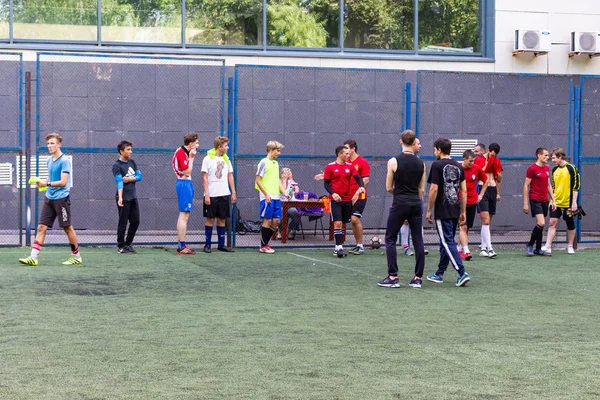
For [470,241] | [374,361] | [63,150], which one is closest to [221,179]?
[63,150]

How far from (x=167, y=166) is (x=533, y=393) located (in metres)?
12.7

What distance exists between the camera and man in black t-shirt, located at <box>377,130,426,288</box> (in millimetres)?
10719

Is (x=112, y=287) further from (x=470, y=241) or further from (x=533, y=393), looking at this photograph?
(x=470, y=241)

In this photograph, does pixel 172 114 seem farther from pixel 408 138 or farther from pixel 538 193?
pixel 408 138

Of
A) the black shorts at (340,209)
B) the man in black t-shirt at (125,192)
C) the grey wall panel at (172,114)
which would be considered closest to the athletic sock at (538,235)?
the black shorts at (340,209)

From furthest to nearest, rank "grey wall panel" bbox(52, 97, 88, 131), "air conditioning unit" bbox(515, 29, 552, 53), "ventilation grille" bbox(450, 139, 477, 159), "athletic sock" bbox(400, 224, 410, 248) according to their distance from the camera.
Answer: "air conditioning unit" bbox(515, 29, 552, 53), "ventilation grille" bbox(450, 139, 477, 159), "grey wall panel" bbox(52, 97, 88, 131), "athletic sock" bbox(400, 224, 410, 248)

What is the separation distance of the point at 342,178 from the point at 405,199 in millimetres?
3754

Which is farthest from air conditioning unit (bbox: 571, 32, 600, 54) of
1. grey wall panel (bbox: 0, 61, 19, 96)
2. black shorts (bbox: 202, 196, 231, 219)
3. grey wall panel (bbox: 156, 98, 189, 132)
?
grey wall panel (bbox: 0, 61, 19, 96)

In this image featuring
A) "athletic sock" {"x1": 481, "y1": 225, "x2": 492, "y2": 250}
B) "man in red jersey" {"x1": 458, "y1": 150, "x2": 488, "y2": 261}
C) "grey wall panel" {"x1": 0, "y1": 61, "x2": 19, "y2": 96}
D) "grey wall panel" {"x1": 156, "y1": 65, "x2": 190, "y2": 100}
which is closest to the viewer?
"man in red jersey" {"x1": 458, "y1": 150, "x2": 488, "y2": 261}

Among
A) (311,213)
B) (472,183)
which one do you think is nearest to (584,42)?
(472,183)

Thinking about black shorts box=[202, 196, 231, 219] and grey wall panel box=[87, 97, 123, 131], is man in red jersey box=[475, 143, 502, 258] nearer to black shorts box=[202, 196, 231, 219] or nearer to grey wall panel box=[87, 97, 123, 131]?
black shorts box=[202, 196, 231, 219]

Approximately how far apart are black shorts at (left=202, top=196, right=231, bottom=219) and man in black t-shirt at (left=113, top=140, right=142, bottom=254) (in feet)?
3.75

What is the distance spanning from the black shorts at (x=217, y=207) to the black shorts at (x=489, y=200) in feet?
13.8

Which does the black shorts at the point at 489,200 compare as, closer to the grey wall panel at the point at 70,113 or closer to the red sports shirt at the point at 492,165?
the red sports shirt at the point at 492,165
